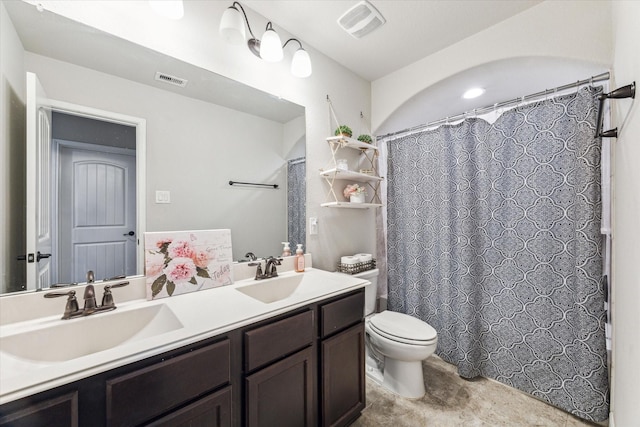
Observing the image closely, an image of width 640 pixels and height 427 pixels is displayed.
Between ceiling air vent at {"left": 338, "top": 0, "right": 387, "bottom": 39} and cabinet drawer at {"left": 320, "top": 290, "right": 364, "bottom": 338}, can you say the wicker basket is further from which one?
ceiling air vent at {"left": 338, "top": 0, "right": 387, "bottom": 39}

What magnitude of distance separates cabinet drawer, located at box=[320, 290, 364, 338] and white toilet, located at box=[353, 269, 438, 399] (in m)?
0.39

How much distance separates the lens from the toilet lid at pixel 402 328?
1615 millimetres

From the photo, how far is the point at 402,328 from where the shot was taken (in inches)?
67.6

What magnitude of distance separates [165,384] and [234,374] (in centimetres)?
24

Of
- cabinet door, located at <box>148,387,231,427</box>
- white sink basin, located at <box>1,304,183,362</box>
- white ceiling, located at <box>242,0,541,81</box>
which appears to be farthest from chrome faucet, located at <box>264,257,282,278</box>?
white ceiling, located at <box>242,0,541,81</box>

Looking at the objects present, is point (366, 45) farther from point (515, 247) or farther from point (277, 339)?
point (277, 339)

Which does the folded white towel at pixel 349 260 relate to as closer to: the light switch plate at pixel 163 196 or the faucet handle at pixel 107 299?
the light switch plate at pixel 163 196

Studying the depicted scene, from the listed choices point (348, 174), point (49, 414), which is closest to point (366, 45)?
point (348, 174)

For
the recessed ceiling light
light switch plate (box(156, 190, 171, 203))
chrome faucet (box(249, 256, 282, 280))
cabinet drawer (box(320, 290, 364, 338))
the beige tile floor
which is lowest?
the beige tile floor

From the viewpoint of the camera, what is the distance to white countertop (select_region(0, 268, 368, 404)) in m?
0.62

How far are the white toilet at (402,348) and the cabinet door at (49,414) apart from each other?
153 centimetres

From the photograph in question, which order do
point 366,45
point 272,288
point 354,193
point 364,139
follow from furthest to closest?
point 364,139 < point 354,193 < point 366,45 < point 272,288

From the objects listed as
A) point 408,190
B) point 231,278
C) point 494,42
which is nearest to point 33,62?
point 231,278

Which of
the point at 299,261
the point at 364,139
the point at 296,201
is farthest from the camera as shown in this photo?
the point at 364,139
